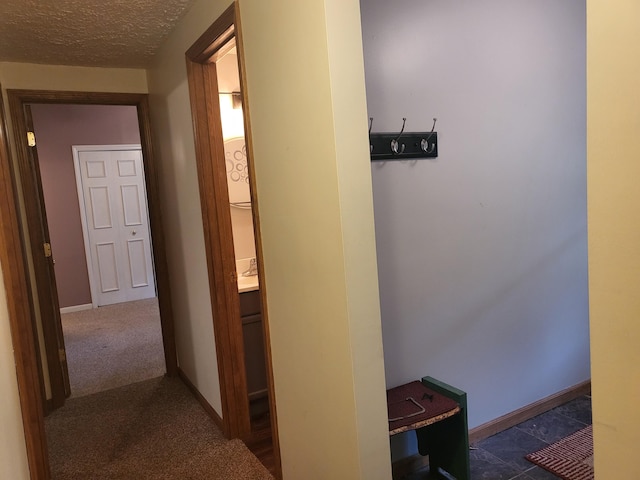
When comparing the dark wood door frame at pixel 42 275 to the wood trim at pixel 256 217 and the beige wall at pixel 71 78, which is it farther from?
the wood trim at pixel 256 217

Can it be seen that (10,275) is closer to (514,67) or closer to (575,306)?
(514,67)

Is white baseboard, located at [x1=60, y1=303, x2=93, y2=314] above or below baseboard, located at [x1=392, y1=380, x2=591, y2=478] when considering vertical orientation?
above

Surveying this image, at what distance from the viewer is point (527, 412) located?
8.50 feet

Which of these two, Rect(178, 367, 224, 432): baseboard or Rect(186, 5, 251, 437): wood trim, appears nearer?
Rect(186, 5, 251, 437): wood trim

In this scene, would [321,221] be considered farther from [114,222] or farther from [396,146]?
[114,222]

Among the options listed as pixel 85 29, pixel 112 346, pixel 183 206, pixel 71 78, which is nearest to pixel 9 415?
pixel 183 206

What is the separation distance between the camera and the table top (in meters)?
1.82

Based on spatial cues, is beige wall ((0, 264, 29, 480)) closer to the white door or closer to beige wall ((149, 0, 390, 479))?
beige wall ((149, 0, 390, 479))

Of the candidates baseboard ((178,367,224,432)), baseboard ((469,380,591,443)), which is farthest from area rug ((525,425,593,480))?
baseboard ((178,367,224,432))

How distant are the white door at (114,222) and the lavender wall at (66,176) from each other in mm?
94

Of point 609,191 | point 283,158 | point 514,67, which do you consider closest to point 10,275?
point 283,158

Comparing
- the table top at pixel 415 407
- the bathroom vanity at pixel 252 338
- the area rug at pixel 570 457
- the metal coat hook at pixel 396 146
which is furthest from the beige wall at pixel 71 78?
the area rug at pixel 570 457

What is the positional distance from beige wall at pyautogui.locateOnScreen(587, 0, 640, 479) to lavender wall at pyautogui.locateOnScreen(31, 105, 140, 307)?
615 centimetres

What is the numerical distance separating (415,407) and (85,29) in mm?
2438
